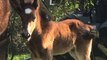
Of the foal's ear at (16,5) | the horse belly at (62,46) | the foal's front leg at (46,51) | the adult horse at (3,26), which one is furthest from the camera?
the horse belly at (62,46)

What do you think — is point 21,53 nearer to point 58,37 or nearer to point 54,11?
point 54,11

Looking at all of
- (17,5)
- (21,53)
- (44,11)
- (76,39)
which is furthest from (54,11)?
(17,5)

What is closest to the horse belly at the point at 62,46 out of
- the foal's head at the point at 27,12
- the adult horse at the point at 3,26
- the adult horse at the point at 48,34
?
the adult horse at the point at 48,34

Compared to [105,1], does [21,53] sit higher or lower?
lower

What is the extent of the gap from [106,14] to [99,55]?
630 mm

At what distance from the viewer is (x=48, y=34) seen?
390 cm

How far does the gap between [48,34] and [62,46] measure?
0.40 meters

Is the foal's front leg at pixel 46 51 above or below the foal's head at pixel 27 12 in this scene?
below

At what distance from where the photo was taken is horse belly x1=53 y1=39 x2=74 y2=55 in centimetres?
412

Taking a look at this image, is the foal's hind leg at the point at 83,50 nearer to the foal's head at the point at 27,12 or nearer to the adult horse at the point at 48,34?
the adult horse at the point at 48,34

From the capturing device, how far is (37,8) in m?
3.56

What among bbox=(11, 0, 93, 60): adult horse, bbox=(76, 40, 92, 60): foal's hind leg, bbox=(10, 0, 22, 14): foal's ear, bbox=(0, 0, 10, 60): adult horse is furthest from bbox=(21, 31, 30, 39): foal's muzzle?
bbox=(76, 40, 92, 60): foal's hind leg

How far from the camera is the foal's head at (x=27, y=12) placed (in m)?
3.29

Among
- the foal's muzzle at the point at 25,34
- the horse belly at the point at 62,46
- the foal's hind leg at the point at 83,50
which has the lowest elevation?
the foal's hind leg at the point at 83,50
